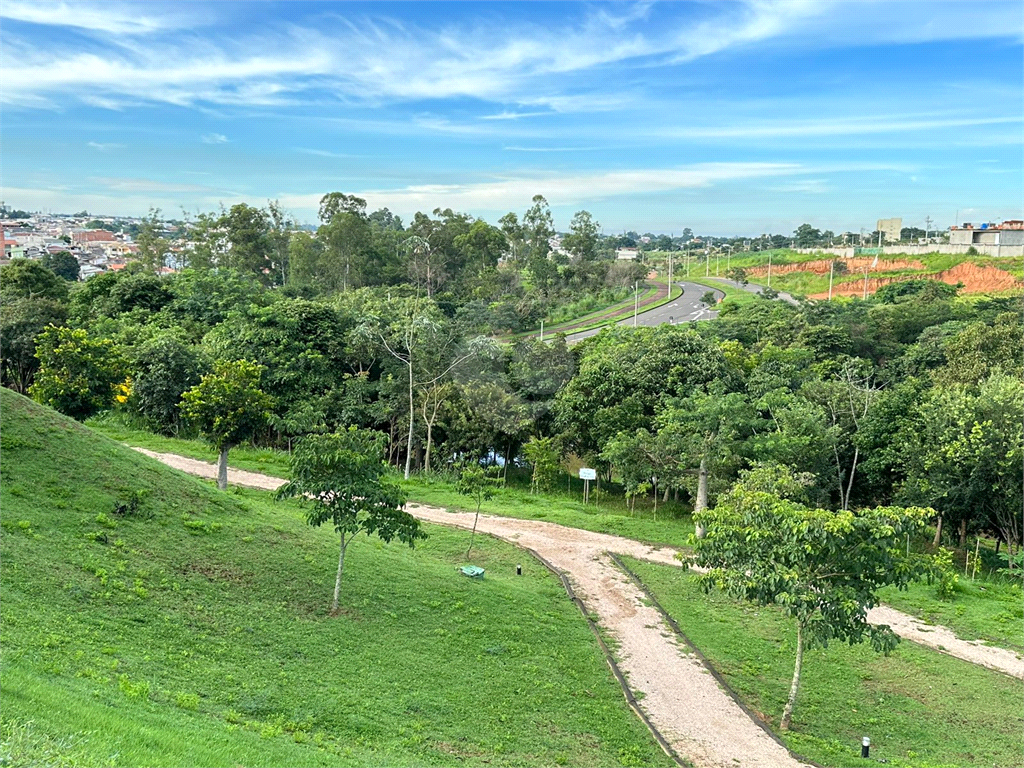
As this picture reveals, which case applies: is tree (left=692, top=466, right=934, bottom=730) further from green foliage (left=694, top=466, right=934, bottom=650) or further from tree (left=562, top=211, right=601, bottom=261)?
tree (left=562, top=211, right=601, bottom=261)

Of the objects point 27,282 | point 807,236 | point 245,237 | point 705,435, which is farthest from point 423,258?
point 807,236

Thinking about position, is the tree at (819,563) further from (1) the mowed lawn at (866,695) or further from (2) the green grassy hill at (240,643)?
(2) the green grassy hill at (240,643)

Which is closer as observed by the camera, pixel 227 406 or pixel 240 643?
pixel 240 643

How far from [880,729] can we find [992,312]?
4190 centimetres

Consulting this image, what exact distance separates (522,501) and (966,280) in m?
64.2

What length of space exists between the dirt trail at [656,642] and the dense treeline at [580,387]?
9.66ft

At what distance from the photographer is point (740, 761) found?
9.51 meters

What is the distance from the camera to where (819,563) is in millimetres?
10242

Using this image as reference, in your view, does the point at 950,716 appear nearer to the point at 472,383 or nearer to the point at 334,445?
the point at 334,445

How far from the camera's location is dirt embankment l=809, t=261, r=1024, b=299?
64.9 m

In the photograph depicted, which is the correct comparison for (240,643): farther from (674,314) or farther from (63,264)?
(63,264)

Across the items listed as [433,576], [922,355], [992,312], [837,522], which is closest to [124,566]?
[433,576]

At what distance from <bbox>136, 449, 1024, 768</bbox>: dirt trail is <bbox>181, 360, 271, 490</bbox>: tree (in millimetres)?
3492

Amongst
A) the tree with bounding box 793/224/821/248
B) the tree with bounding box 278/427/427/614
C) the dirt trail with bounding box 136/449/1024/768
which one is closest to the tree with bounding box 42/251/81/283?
the dirt trail with bounding box 136/449/1024/768
